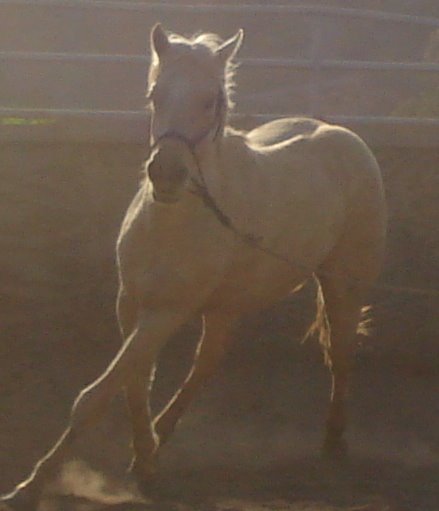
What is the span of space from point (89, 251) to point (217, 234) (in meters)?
2.72

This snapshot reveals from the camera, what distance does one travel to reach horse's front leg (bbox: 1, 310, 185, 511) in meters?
4.78

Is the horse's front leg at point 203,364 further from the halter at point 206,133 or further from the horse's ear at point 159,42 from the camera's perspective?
the horse's ear at point 159,42

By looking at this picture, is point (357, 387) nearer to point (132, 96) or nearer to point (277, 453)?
point (277, 453)

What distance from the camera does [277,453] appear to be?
249 inches

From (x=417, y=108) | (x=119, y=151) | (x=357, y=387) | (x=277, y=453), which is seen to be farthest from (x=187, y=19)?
(x=277, y=453)

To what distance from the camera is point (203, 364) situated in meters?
5.97

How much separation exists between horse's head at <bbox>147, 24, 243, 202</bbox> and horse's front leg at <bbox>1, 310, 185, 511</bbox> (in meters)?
0.61

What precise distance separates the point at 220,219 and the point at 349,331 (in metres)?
1.61

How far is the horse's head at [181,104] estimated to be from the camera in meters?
4.66

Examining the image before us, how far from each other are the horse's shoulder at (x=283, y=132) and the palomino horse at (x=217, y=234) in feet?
0.03

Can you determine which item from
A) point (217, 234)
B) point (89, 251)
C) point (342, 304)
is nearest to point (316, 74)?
point (89, 251)

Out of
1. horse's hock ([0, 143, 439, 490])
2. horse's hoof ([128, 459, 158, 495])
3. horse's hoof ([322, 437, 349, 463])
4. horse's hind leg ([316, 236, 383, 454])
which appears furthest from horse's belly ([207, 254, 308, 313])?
horse's hock ([0, 143, 439, 490])

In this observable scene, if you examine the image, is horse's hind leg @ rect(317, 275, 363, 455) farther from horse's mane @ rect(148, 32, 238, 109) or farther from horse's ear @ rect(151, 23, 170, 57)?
horse's ear @ rect(151, 23, 170, 57)

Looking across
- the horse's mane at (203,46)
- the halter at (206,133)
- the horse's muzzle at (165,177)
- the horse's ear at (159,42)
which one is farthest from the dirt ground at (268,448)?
the horse's ear at (159,42)
